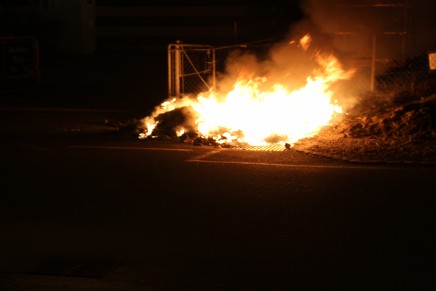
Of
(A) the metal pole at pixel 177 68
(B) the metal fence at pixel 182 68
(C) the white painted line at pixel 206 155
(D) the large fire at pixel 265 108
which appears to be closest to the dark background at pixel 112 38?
(B) the metal fence at pixel 182 68

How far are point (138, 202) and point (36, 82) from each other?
15.0 metres

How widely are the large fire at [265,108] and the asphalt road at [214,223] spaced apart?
1937 mm

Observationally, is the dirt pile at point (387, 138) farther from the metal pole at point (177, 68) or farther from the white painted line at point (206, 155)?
the metal pole at point (177, 68)

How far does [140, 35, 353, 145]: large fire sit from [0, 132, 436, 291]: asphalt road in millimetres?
1937

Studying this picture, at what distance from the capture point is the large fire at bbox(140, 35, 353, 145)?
1241 centimetres

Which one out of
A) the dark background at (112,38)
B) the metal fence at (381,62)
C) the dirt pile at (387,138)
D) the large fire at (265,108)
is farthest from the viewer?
the dark background at (112,38)

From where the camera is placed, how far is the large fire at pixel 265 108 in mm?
12406

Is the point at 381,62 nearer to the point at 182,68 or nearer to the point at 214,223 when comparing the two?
the point at 182,68

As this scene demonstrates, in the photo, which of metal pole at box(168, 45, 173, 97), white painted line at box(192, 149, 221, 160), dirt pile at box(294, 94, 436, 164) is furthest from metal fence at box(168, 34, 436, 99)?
white painted line at box(192, 149, 221, 160)

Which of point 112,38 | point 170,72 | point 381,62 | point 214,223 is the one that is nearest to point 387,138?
point 214,223

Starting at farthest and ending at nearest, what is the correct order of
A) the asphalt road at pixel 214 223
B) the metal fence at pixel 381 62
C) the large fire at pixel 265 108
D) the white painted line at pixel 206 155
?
the metal fence at pixel 381 62, the large fire at pixel 265 108, the white painted line at pixel 206 155, the asphalt road at pixel 214 223

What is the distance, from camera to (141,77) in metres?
25.5

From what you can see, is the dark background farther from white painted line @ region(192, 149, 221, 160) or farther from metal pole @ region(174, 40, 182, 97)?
white painted line @ region(192, 149, 221, 160)

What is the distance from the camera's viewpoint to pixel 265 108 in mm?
13070
